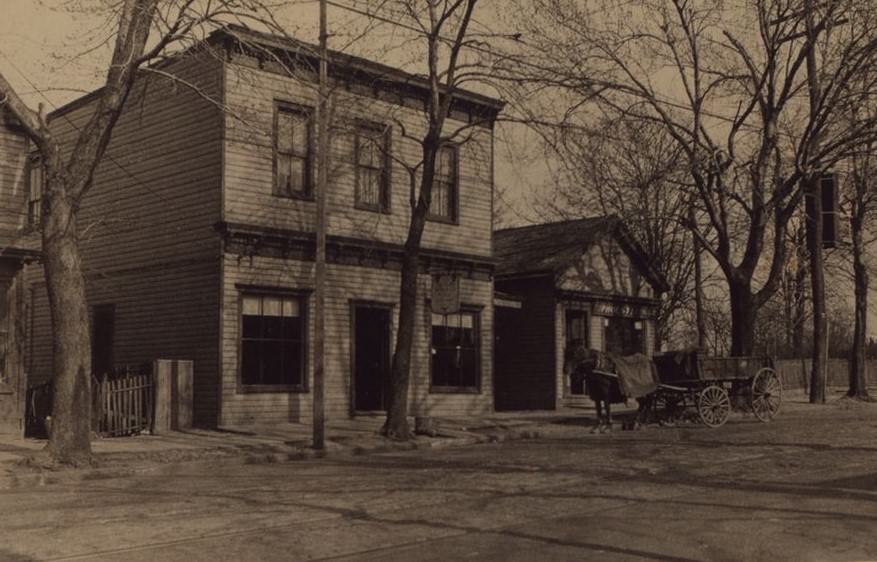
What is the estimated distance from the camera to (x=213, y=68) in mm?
21547

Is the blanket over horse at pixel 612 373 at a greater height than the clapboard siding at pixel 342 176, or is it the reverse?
the clapboard siding at pixel 342 176

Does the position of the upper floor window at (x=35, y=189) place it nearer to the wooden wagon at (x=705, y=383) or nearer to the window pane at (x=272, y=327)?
the window pane at (x=272, y=327)

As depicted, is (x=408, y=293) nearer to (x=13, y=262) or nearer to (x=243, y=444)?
(x=243, y=444)

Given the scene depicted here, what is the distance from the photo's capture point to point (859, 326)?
37.3 metres

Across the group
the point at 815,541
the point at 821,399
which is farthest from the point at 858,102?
the point at 815,541

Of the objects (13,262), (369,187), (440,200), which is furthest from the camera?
(440,200)

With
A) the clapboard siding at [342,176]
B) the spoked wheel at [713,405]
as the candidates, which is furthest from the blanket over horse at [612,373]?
the clapboard siding at [342,176]

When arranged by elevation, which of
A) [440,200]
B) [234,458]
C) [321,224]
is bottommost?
[234,458]

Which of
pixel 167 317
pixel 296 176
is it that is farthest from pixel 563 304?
pixel 167 317

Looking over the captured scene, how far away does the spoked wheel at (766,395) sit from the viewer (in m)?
23.5

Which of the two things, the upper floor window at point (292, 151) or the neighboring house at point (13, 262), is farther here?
the upper floor window at point (292, 151)

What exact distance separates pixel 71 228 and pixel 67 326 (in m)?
1.46

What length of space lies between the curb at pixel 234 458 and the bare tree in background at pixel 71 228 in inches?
20.4

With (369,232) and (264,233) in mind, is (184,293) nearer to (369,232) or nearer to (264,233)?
(264,233)
